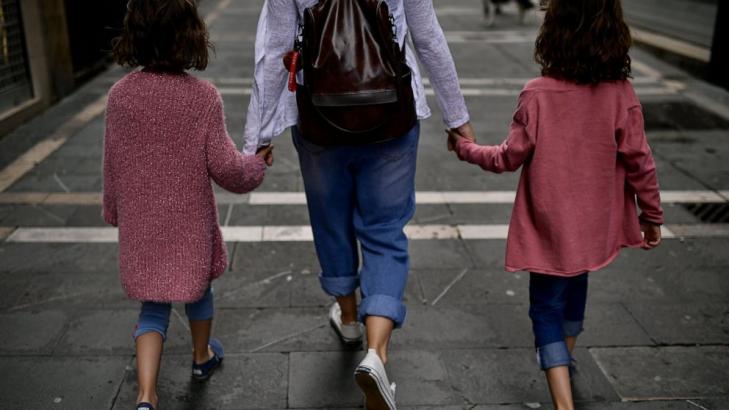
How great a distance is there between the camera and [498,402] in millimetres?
2863

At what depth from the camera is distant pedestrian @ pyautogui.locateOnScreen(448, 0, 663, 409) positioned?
7.82 feet

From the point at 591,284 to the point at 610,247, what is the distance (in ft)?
4.52

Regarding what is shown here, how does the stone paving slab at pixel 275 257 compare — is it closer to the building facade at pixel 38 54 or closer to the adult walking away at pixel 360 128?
the adult walking away at pixel 360 128

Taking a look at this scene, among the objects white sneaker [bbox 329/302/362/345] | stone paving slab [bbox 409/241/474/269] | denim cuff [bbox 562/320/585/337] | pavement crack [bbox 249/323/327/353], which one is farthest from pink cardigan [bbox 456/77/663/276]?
stone paving slab [bbox 409/241/474/269]

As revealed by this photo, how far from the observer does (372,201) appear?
269 cm

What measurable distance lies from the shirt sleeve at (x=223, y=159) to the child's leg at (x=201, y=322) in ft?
1.59

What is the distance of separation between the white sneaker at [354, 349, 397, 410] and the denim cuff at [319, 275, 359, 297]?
543mm

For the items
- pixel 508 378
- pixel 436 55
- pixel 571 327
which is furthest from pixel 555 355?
pixel 436 55

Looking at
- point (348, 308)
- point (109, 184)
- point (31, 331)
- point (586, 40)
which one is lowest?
point (31, 331)

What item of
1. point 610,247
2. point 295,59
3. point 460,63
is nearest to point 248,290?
point 295,59

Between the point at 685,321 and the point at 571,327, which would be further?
the point at 685,321

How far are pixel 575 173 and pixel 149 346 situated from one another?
1.53 metres

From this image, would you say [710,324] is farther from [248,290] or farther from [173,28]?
[173,28]

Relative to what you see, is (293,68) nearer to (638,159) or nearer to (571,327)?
(638,159)
